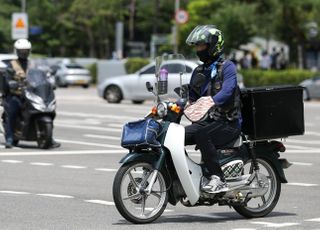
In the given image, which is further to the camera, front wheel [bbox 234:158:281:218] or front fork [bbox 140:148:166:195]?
front wheel [bbox 234:158:281:218]

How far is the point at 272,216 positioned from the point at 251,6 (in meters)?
39.8

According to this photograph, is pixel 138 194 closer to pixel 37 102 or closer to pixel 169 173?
pixel 169 173

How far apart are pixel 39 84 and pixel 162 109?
806 cm

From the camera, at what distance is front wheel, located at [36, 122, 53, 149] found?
54.2ft

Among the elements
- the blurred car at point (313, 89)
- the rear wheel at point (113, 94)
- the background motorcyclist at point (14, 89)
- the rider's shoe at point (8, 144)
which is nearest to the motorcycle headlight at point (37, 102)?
the background motorcyclist at point (14, 89)

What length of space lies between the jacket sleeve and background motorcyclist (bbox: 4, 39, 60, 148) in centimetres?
786

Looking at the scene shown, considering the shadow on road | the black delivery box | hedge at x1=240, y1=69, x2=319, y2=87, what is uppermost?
hedge at x1=240, y1=69, x2=319, y2=87

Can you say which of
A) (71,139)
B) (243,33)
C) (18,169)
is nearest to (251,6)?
(243,33)

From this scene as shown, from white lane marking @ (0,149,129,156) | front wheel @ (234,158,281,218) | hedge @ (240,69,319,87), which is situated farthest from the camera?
hedge @ (240,69,319,87)

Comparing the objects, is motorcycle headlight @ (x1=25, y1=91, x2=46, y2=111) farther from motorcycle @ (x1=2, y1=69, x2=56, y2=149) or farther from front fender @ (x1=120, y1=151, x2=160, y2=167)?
front fender @ (x1=120, y1=151, x2=160, y2=167)

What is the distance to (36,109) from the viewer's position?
1642 cm

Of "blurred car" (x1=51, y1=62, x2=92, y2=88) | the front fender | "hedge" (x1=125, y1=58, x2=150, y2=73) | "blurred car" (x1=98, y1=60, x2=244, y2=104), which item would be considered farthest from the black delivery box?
"blurred car" (x1=51, y1=62, x2=92, y2=88)

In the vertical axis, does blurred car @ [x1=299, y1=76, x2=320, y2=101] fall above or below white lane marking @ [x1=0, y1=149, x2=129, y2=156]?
above

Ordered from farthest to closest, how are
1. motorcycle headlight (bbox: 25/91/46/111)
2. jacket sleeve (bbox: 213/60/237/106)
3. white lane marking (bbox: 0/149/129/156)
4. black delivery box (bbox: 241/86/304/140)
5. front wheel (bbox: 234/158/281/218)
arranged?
motorcycle headlight (bbox: 25/91/46/111) → white lane marking (bbox: 0/149/129/156) → front wheel (bbox: 234/158/281/218) → black delivery box (bbox: 241/86/304/140) → jacket sleeve (bbox: 213/60/237/106)
